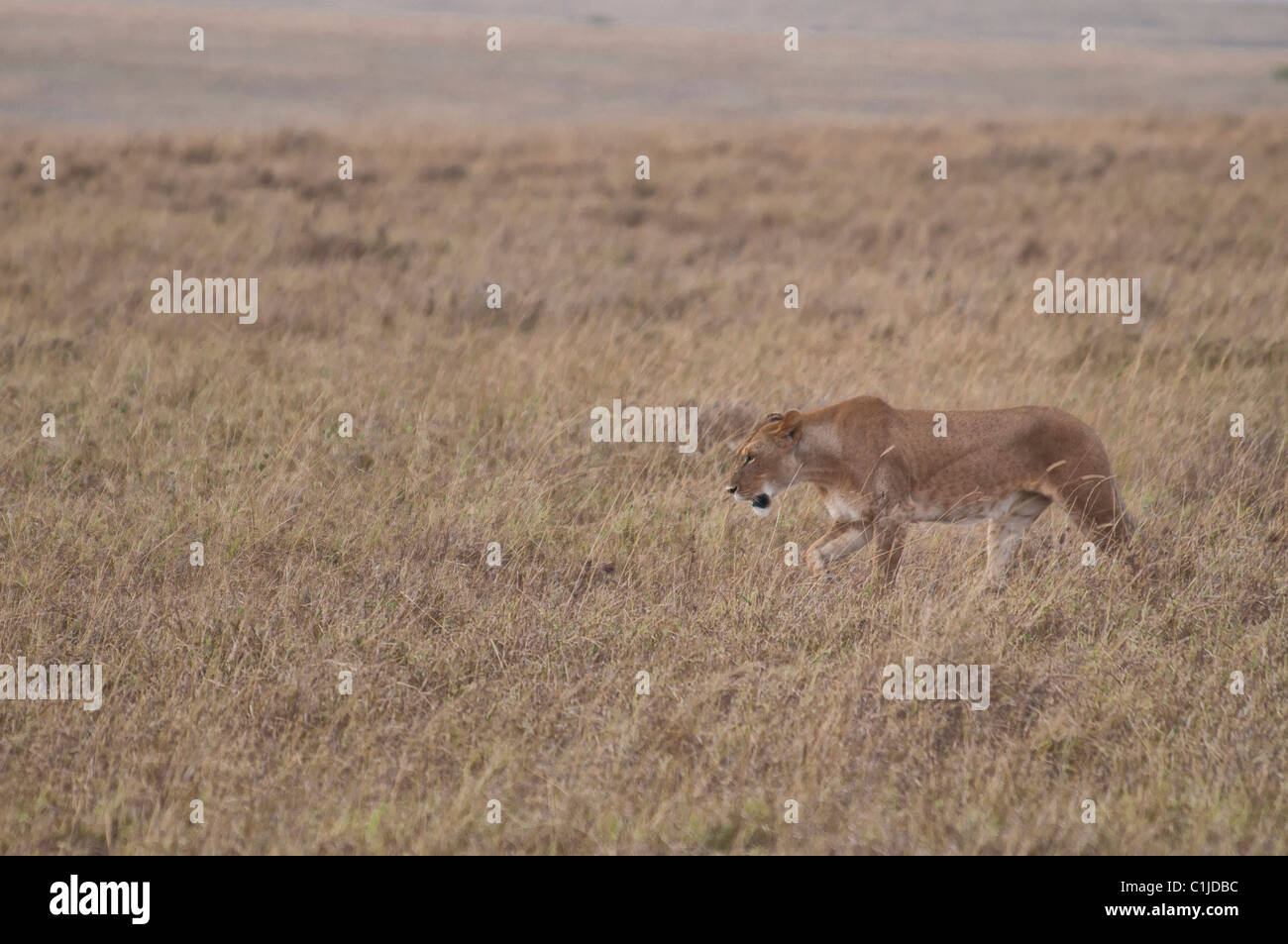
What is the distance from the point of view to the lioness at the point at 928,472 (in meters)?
6.23

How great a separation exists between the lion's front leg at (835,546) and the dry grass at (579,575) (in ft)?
0.45

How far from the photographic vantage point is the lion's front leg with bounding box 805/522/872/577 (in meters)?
6.38

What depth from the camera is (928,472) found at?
20.8 ft

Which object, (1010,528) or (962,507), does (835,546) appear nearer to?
(962,507)

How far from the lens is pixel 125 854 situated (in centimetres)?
420
